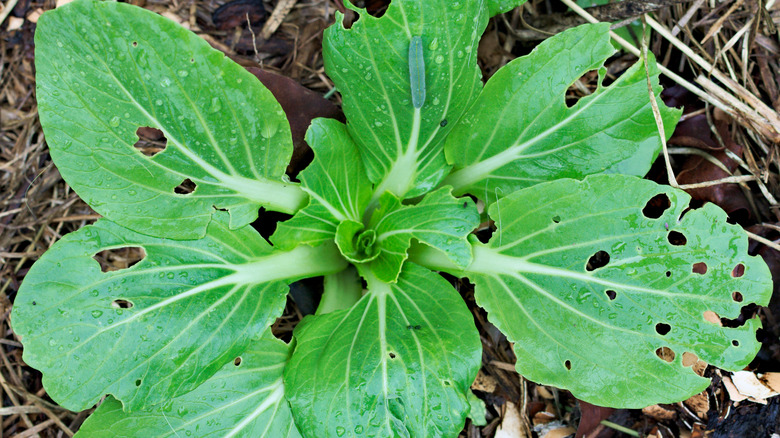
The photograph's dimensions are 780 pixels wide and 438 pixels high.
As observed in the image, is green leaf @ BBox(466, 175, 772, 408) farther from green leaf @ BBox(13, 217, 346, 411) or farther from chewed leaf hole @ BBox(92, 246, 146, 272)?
chewed leaf hole @ BBox(92, 246, 146, 272)

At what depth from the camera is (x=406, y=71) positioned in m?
1.80

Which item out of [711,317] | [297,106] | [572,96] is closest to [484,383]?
[711,317]

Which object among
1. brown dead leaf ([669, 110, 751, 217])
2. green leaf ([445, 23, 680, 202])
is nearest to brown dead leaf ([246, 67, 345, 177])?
green leaf ([445, 23, 680, 202])

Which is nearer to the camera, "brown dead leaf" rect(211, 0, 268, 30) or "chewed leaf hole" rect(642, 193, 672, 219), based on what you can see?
"chewed leaf hole" rect(642, 193, 672, 219)

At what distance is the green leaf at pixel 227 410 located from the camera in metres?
1.92

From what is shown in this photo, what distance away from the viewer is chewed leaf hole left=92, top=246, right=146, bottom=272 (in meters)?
2.43

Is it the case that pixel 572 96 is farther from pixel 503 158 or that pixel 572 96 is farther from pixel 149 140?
pixel 149 140

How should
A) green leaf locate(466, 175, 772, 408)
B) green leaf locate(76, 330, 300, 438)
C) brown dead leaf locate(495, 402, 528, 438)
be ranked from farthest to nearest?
brown dead leaf locate(495, 402, 528, 438), green leaf locate(76, 330, 300, 438), green leaf locate(466, 175, 772, 408)

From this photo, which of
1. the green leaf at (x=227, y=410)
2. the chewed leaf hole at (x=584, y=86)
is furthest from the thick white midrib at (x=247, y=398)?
the chewed leaf hole at (x=584, y=86)

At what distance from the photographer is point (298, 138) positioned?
7.30 ft

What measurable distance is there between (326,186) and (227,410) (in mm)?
885

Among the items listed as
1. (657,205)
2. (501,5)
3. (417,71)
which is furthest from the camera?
(657,205)

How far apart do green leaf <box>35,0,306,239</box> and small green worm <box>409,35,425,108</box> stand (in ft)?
1.51

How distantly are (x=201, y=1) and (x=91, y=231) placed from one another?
4.14 feet
